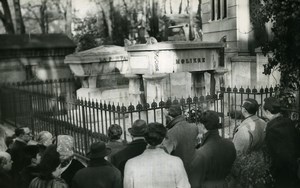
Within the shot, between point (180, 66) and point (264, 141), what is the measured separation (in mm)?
5304

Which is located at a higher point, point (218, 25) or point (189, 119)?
point (218, 25)

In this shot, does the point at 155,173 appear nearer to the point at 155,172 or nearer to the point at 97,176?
the point at 155,172

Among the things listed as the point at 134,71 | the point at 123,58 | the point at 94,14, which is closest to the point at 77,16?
the point at 94,14

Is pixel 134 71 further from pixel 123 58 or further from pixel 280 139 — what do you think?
pixel 280 139

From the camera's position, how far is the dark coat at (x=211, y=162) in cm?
425

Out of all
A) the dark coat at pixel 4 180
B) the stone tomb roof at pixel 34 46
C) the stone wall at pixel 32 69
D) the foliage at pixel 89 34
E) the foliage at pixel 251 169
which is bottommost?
the foliage at pixel 251 169

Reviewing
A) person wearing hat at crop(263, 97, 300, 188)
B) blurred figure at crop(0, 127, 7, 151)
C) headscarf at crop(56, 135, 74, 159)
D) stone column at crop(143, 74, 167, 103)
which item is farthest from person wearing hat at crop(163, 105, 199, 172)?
stone column at crop(143, 74, 167, 103)

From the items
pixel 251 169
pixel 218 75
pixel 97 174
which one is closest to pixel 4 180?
pixel 97 174

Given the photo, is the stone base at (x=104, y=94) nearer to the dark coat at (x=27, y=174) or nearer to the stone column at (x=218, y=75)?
the stone column at (x=218, y=75)

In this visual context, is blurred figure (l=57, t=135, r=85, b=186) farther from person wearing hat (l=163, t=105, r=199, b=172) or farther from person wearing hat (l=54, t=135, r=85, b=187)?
person wearing hat (l=163, t=105, r=199, b=172)

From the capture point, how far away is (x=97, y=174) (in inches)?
154

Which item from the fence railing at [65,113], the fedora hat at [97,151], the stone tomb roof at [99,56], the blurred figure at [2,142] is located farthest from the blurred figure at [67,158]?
the stone tomb roof at [99,56]

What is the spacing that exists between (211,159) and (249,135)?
3.04ft

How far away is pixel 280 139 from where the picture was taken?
15.4ft
